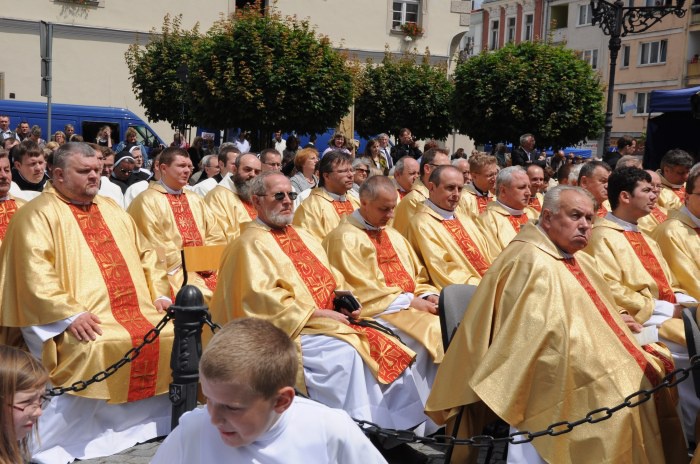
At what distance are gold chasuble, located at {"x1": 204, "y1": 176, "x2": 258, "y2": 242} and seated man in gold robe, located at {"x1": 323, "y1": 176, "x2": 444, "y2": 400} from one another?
2.45 meters

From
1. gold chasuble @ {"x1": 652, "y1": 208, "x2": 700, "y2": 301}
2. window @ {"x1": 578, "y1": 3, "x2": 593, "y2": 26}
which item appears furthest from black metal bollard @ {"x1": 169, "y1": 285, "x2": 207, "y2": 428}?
window @ {"x1": 578, "y1": 3, "x2": 593, "y2": 26}

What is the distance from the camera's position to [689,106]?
14781mm

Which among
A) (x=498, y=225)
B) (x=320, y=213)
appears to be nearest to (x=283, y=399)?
(x=498, y=225)

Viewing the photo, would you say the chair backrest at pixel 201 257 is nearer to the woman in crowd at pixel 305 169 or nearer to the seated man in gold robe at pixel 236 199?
the seated man in gold robe at pixel 236 199

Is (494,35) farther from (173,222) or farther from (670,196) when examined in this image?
(173,222)

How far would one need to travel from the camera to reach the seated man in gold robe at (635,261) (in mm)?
6355

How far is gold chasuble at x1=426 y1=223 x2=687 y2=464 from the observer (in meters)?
4.74

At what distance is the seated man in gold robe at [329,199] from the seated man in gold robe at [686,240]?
9.63 feet

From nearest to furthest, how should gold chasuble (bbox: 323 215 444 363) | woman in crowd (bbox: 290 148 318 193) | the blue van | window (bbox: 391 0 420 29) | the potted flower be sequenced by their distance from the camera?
gold chasuble (bbox: 323 215 444 363)
woman in crowd (bbox: 290 148 318 193)
the blue van
the potted flower
window (bbox: 391 0 420 29)

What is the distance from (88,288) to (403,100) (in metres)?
19.9

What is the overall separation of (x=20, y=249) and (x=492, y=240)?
14.2 feet

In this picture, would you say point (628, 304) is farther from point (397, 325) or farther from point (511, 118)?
point (511, 118)

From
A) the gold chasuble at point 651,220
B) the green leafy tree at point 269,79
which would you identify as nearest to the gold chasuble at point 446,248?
the gold chasuble at point 651,220

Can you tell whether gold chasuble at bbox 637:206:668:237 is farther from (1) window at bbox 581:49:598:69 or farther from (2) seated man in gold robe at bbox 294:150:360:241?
(1) window at bbox 581:49:598:69
